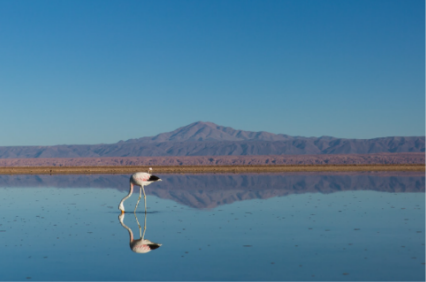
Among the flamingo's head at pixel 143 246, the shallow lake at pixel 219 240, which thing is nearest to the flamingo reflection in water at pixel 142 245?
the flamingo's head at pixel 143 246

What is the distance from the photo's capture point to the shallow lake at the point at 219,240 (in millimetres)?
10242

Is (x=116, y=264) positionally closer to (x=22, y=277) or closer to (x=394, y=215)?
(x=22, y=277)

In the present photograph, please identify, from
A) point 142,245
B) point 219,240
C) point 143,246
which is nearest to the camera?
point 143,246

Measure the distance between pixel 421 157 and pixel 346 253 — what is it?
410 ft

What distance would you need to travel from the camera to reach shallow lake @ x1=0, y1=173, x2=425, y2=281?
10.2 metres

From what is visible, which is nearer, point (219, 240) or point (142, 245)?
point (142, 245)

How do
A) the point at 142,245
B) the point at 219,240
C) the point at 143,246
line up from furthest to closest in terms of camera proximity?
the point at 219,240 → the point at 142,245 → the point at 143,246

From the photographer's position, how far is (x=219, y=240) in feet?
44.2

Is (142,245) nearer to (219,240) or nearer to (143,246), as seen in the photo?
(143,246)

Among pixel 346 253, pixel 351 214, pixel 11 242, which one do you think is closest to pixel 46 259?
pixel 11 242

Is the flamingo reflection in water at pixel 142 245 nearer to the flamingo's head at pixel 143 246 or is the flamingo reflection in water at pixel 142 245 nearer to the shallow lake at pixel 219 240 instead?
the flamingo's head at pixel 143 246

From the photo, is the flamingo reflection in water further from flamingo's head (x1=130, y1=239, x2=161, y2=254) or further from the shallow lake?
the shallow lake

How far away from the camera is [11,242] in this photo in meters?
13.5

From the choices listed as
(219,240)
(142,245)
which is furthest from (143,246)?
(219,240)
